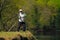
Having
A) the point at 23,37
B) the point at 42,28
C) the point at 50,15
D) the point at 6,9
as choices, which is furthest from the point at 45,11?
the point at 23,37

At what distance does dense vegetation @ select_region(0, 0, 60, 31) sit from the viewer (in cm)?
3279

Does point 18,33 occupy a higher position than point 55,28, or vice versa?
point 18,33

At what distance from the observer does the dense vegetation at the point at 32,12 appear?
108ft

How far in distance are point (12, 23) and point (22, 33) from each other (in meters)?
6.64

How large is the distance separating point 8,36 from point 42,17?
3059 centimetres

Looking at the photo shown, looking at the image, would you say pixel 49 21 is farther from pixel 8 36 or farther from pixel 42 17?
pixel 8 36

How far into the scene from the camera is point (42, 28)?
61719 mm

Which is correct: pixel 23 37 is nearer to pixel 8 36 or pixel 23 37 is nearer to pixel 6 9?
pixel 8 36

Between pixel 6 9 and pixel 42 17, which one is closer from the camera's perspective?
pixel 6 9

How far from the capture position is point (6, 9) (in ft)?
111

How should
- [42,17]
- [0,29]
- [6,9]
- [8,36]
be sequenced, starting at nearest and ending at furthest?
[8,36]
[0,29]
[6,9]
[42,17]

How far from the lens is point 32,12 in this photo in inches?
1811

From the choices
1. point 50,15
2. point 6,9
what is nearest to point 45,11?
point 50,15

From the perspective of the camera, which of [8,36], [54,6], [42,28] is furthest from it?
[42,28]
